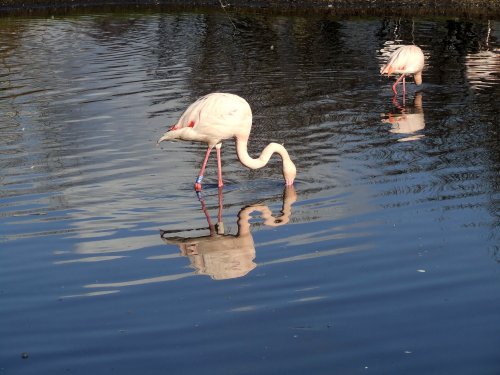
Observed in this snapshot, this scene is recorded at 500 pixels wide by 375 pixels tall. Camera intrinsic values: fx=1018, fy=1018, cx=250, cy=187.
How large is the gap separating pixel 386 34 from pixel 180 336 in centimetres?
2190

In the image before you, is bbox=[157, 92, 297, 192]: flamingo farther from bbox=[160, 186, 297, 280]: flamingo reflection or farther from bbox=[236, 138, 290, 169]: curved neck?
bbox=[160, 186, 297, 280]: flamingo reflection

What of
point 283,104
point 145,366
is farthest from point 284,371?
point 283,104

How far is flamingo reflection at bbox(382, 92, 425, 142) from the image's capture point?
14484mm

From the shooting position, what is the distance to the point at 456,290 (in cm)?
770

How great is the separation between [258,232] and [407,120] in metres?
6.39

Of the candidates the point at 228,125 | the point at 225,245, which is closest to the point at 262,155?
the point at 228,125

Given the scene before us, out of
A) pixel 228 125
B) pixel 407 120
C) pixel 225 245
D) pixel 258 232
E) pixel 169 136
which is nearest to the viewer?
pixel 225 245

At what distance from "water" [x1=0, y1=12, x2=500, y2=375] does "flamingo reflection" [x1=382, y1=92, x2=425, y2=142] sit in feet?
0.25

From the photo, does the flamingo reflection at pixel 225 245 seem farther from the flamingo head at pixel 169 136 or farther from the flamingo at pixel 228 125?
the flamingo head at pixel 169 136

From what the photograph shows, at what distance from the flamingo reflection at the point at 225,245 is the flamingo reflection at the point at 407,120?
13.4 ft

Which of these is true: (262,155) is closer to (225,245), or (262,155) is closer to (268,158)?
(268,158)

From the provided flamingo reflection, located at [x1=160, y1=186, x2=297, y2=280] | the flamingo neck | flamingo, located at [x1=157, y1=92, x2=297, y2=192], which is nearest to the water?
flamingo reflection, located at [x1=160, y1=186, x2=297, y2=280]

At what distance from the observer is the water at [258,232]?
6699 millimetres

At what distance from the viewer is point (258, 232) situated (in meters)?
9.62
